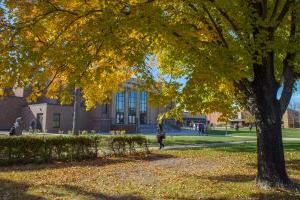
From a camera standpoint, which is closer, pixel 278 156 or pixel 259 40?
pixel 259 40

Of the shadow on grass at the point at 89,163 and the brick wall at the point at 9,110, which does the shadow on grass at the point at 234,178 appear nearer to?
the shadow on grass at the point at 89,163

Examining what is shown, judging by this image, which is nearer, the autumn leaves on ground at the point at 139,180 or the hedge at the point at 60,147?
the autumn leaves on ground at the point at 139,180

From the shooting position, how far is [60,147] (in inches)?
664

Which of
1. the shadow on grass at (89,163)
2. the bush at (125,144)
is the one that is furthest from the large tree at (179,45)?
A: the bush at (125,144)

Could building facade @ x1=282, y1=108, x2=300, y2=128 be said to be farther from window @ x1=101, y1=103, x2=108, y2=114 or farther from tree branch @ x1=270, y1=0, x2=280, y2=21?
tree branch @ x1=270, y1=0, x2=280, y2=21

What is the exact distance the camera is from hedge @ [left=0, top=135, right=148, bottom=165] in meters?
15.4

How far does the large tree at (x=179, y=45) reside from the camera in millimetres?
9055

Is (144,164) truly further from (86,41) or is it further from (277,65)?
(86,41)

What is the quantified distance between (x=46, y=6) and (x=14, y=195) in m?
4.60

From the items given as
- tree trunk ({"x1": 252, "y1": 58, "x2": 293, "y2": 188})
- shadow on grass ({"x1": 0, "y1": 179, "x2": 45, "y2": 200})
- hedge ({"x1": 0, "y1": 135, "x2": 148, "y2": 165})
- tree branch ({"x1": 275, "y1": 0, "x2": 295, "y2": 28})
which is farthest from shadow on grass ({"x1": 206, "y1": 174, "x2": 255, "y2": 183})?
hedge ({"x1": 0, "y1": 135, "x2": 148, "y2": 165})

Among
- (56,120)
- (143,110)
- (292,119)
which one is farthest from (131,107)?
(292,119)

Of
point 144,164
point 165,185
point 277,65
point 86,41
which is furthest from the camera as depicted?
point 144,164

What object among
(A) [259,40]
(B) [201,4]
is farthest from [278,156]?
(B) [201,4]

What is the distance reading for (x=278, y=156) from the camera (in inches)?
428
